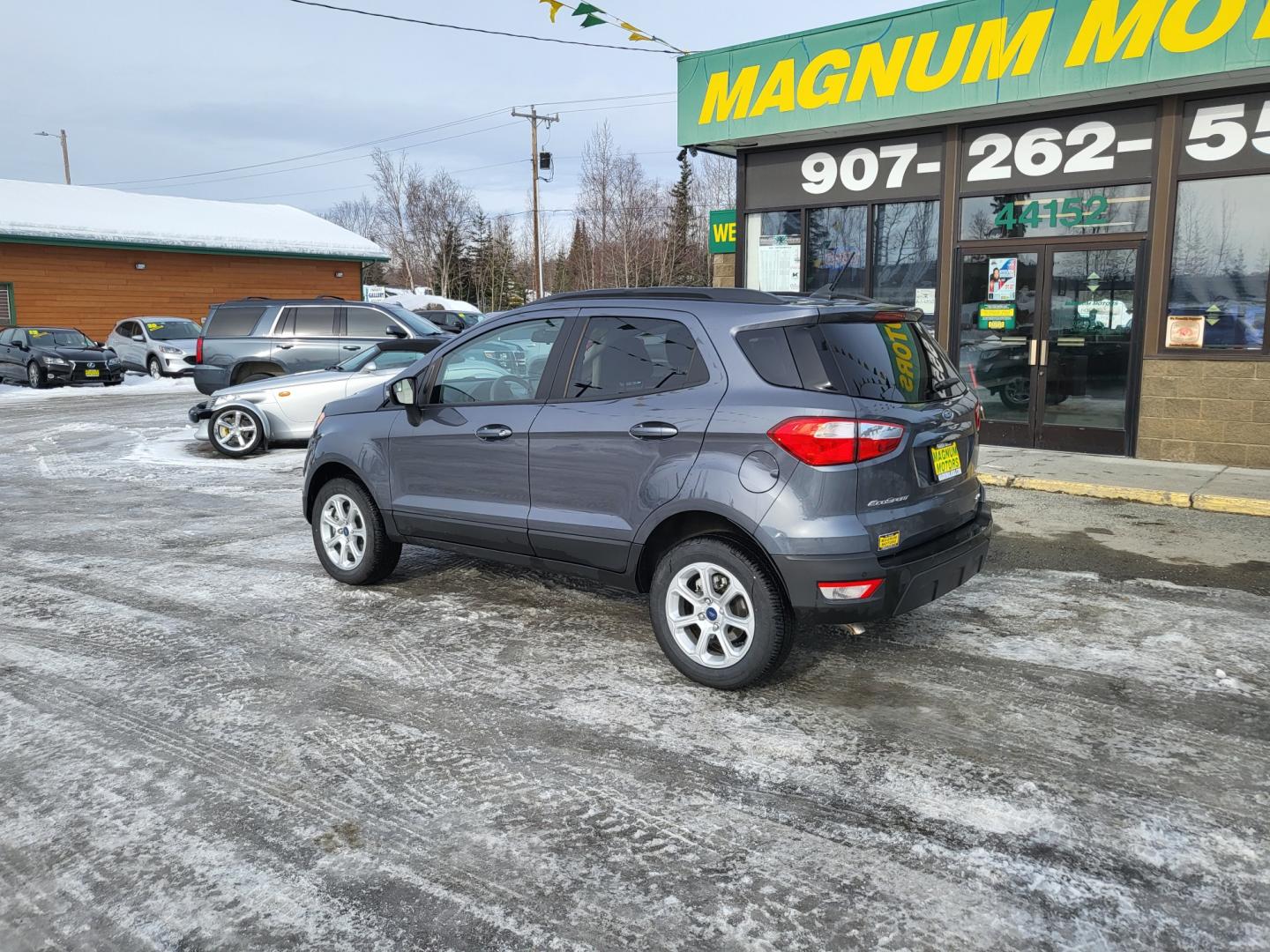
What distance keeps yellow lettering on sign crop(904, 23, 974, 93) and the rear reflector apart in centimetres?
858

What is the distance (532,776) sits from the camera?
142 inches

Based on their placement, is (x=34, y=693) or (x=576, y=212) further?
(x=576, y=212)

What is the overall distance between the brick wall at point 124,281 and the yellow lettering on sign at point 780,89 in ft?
85.0

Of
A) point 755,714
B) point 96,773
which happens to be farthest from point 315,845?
point 755,714

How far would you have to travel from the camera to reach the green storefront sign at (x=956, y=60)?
30.3 feet

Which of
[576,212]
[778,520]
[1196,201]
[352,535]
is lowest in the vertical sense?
[352,535]

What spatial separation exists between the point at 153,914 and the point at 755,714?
7.67ft

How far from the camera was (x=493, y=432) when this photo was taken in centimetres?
521

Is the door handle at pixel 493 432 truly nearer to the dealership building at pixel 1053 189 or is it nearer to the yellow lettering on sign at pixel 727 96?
the dealership building at pixel 1053 189

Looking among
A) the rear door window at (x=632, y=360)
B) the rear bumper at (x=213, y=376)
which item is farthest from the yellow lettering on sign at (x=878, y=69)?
the rear bumper at (x=213, y=376)

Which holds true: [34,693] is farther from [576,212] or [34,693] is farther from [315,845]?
[576,212]

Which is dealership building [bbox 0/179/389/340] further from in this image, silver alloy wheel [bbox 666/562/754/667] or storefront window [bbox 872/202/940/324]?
silver alloy wheel [bbox 666/562/754/667]

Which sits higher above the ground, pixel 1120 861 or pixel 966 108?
pixel 966 108

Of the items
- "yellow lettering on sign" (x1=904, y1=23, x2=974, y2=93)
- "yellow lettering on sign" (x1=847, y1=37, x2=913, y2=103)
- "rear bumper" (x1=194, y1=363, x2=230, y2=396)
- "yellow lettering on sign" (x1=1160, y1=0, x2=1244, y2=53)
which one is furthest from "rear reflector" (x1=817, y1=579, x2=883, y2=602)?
"rear bumper" (x1=194, y1=363, x2=230, y2=396)
